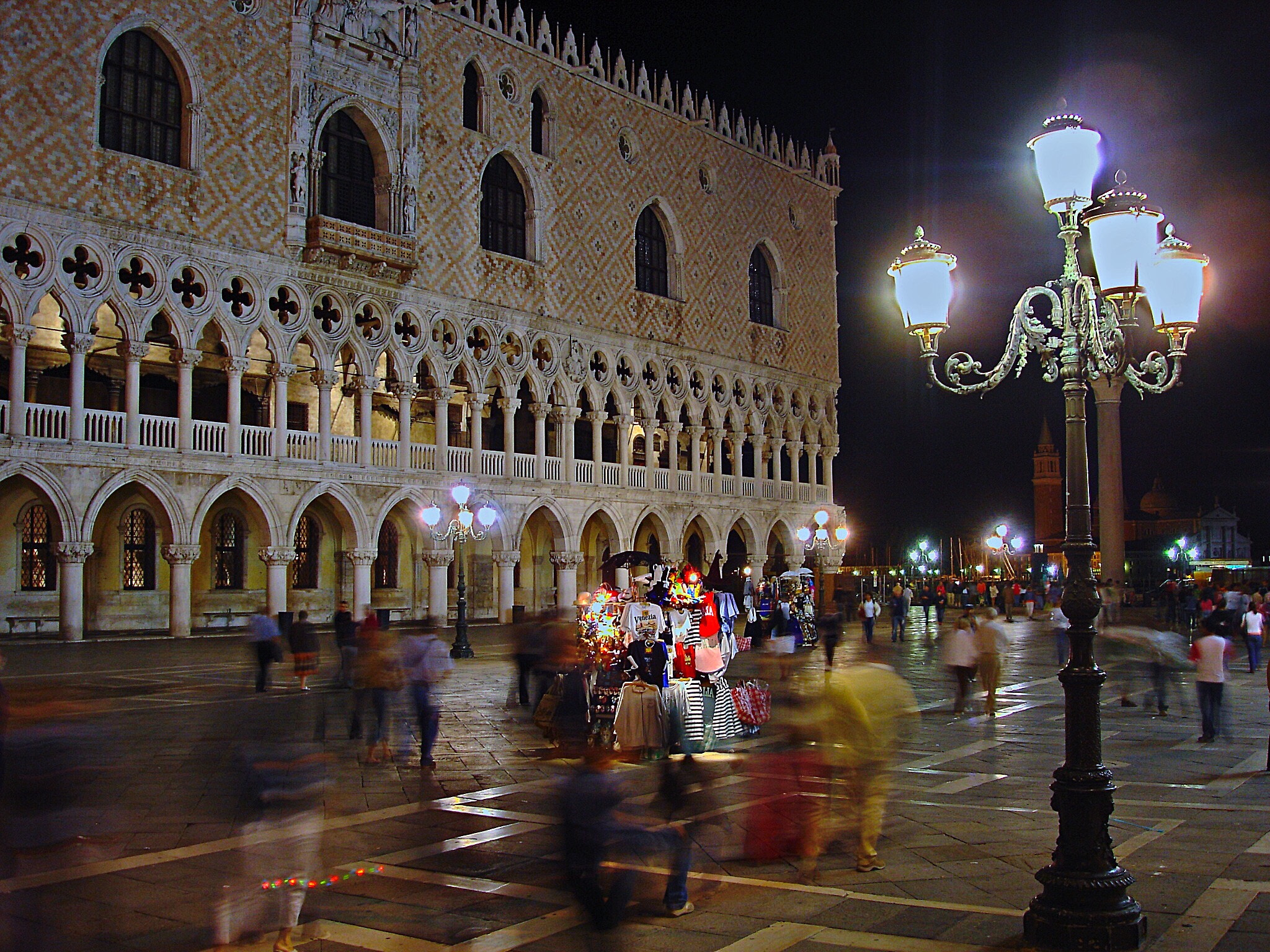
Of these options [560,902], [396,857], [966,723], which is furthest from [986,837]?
[966,723]

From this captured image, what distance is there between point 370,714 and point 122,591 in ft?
48.0

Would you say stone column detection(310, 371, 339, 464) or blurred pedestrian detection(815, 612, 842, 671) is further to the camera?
stone column detection(310, 371, 339, 464)

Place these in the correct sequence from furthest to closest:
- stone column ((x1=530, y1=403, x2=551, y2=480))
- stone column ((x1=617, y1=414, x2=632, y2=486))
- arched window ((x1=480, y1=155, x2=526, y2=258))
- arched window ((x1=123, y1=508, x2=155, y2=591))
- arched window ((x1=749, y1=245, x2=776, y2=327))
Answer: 1. arched window ((x1=749, y1=245, x2=776, y2=327))
2. stone column ((x1=617, y1=414, x2=632, y2=486))
3. stone column ((x1=530, y1=403, x2=551, y2=480))
4. arched window ((x1=480, y1=155, x2=526, y2=258))
5. arched window ((x1=123, y1=508, x2=155, y2=591))

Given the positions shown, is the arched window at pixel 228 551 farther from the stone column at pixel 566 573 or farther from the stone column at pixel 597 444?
the stone column at pixel 597 444

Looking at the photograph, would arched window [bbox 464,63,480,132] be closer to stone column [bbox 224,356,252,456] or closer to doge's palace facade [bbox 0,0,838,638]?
doge's palace facade [bbox 0,0,838,638]

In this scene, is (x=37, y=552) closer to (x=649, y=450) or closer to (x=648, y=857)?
(x=649, y=450)

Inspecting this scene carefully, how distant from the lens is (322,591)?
91.1 feet

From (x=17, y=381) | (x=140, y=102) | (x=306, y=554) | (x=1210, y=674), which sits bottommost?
(x=1210, y=674)

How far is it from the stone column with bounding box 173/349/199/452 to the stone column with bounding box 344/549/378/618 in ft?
14.1

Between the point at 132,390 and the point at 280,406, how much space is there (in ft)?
10.2

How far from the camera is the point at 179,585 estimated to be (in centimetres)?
2327

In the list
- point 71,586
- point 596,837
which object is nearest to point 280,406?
point 71,586

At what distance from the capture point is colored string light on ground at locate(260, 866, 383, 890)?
16.1 ft

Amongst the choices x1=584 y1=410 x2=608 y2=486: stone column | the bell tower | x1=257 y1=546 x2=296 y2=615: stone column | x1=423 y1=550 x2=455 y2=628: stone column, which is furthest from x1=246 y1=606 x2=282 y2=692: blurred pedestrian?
the bell tower
